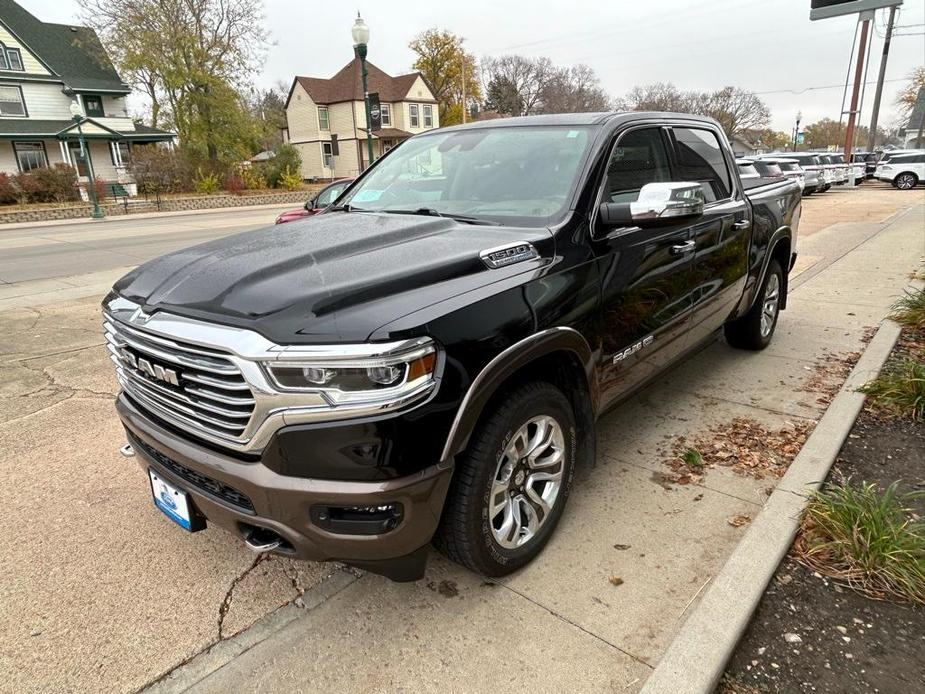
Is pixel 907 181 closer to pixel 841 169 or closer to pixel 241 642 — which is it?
pixel 841 169

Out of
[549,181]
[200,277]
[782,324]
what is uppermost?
[549,181]

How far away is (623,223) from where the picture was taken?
277 centimetres

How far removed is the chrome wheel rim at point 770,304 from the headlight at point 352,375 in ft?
13.9

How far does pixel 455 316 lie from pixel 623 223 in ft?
3.63

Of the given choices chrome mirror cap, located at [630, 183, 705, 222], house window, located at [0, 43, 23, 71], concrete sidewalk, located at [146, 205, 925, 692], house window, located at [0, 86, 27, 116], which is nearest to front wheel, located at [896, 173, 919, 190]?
concrete sidewalk, located at [146, 205, 925, 692]

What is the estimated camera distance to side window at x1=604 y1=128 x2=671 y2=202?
10.1ft

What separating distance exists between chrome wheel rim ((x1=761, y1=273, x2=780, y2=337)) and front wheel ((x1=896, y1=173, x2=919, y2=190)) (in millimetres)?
29674

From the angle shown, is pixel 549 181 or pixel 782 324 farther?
pixel 782 324

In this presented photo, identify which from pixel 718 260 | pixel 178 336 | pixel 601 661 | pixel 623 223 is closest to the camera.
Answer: pixel 178 336

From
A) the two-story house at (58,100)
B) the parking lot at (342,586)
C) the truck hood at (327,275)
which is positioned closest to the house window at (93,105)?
the two-story house at (58,100)

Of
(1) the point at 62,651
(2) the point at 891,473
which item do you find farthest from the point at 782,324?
(1) the point at 62,651

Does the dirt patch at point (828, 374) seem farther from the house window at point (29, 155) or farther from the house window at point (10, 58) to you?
the house window at point (10, 58)

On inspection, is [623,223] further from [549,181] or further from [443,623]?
[443,623]

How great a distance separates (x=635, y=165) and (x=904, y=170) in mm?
32612
